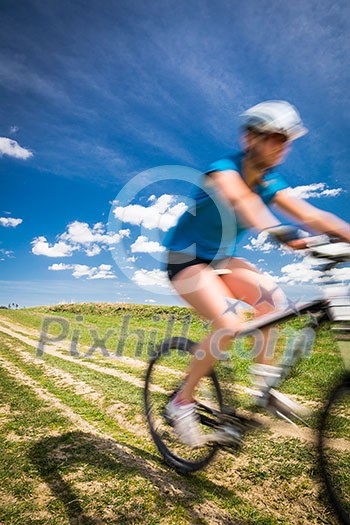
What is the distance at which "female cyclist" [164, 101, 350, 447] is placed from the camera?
253cm

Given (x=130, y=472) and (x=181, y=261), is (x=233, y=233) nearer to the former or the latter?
(x=181, y=261)

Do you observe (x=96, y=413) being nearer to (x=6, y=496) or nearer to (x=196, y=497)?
(x=6, y=496)

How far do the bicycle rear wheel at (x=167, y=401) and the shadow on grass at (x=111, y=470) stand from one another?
13 centimetres

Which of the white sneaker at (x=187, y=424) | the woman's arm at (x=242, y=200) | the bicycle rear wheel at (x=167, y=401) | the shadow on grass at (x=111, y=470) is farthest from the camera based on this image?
the bicycle rear wheel at (x=167, y=401)

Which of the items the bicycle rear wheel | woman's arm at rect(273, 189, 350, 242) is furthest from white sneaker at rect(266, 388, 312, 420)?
woman's arm at rect(273, 189, 350, 242)

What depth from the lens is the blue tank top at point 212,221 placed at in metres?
2.68

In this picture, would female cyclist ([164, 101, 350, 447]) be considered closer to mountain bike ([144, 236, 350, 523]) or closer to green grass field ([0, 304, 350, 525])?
mountain bike ([144, 236, 350, 523])

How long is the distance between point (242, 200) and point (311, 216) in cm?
58

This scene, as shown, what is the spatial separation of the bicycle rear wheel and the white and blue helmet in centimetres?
221

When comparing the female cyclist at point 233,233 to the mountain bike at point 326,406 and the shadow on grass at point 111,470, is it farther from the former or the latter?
the shadow on grass at point 111,470

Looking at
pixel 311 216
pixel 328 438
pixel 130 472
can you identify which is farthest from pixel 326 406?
pixel 130 472

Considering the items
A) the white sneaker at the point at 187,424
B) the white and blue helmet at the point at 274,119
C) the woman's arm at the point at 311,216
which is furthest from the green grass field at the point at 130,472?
the white and blue helmet at the point at 274,119

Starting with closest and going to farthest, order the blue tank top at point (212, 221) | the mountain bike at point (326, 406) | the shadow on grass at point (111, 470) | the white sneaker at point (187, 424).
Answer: the mountain bike at point (326, 406) < the shadow on grass at point (111, 470) < the blue tank top at point (212, 221) < the white sneaker at point (187, 424)

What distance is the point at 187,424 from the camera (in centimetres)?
290
